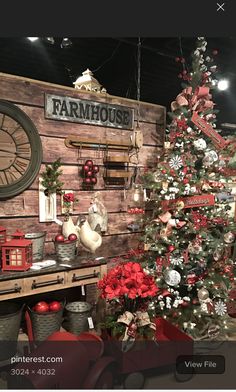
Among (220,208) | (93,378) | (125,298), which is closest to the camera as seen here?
(93,378)

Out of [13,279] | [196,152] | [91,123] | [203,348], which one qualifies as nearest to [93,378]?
[13,279]

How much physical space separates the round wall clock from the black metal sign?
247 mm

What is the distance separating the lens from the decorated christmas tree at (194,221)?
253 cm

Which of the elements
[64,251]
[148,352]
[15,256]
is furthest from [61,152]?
[148,352]

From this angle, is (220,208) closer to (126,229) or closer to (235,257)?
(235,257)

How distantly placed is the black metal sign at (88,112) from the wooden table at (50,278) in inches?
50.1

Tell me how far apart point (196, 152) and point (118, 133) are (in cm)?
85

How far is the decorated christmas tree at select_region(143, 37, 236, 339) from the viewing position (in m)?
2.53

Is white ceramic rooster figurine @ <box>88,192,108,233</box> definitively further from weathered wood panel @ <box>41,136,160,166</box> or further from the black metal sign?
the black metal sign

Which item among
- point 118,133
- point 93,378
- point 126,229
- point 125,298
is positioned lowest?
point 93,378

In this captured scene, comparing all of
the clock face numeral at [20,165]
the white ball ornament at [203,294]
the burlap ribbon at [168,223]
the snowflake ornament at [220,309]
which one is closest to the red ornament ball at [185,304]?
the white ball ornament at [203,294]

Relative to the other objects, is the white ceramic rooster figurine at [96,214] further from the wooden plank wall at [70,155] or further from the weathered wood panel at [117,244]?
the weathered wood panel at [117,244]

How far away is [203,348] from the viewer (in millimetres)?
2535

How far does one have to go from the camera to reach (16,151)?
2504mm
